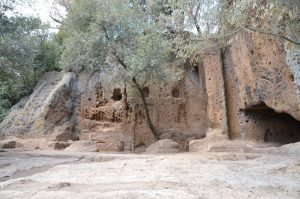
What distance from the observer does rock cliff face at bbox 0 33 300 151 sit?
11.8 metres

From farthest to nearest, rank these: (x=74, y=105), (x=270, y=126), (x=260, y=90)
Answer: (x=74, y=105) → (x=270, y=126) → (x=260, y=90)

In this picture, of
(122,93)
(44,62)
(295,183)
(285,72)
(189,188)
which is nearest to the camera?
(189,188)

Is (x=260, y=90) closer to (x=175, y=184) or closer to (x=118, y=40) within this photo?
(x=118, y=40)

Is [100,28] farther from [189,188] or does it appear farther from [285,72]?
[189,188]

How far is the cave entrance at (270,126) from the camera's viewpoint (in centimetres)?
1407

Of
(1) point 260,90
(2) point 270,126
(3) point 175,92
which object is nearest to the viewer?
(1) point 260,90

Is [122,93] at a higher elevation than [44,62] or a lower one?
lower

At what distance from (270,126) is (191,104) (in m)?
5.63

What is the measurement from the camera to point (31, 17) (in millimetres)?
13281

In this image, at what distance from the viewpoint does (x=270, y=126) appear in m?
14.4

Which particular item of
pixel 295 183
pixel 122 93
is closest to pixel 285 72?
pixel 295 183

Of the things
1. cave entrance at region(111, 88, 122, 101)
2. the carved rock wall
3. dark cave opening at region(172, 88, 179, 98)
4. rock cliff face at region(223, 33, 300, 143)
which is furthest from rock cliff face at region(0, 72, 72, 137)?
rock cliff face at region(223, 33, 300, 143)

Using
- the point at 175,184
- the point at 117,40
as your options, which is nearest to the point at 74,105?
the point at 117,40

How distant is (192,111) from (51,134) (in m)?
8.04
